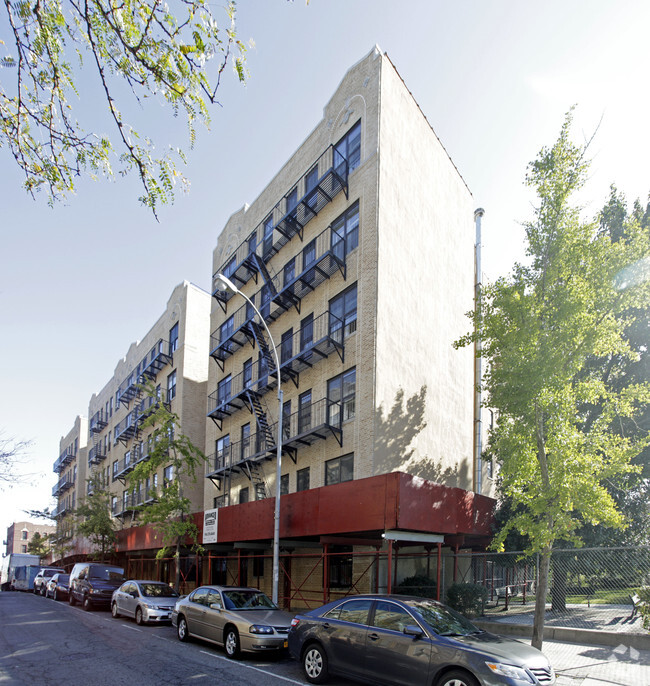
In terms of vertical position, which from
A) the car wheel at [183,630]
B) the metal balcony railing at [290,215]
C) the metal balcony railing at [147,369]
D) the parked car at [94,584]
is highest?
the metal balcony railing at [290,215]

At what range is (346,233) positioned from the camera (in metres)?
22.1

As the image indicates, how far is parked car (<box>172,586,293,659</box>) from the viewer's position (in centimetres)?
1162

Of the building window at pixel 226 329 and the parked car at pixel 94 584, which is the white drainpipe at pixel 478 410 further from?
the parked car at pixel 94 584

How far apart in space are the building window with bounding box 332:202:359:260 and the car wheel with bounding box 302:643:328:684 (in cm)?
1462

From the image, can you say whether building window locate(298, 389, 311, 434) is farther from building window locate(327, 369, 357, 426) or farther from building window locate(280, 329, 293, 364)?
building window locate(280, 329, 293, 364)

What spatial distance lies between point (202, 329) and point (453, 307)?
58.2 feet

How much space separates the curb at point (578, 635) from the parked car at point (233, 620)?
5.59 meters

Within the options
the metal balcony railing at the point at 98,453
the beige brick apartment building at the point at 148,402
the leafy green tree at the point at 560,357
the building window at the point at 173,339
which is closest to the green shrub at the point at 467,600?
the leafy green tree at the point at 560,357

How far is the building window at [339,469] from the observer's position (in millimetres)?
19422

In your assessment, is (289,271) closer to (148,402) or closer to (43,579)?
(148,402)

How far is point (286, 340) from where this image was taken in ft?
81.6

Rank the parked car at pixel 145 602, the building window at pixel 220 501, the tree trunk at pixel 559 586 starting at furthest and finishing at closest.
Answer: the building window at pixel 220 501, the parked car at pixel 145 602, the tree trunk at pixel 559 586

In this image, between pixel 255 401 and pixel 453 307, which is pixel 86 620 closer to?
pixel 255 401

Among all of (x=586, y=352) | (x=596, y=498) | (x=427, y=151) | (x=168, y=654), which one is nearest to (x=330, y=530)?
(x=168, y=654)
